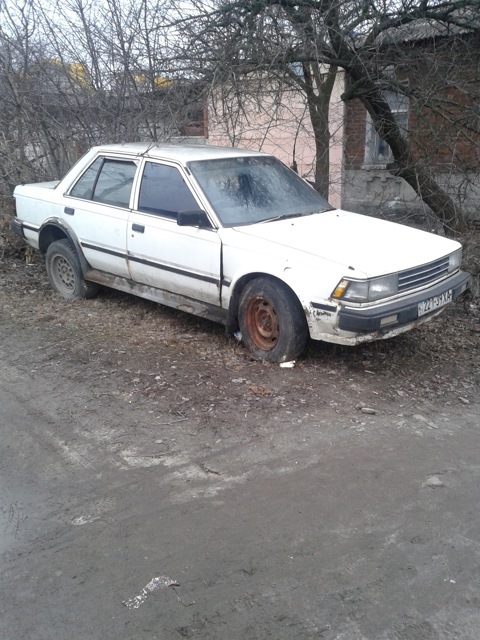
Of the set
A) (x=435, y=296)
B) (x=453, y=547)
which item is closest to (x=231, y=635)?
(x=453, y=547)

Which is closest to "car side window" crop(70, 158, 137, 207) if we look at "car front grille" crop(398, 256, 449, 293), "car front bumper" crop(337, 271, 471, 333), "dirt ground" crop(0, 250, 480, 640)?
"dirt ground" crop(0, 250, 480, 640)

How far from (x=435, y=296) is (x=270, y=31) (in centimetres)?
402

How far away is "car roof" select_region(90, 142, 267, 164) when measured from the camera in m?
5.89

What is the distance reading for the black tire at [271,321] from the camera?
4949 millimetres

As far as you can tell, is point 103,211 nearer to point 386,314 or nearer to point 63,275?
point 63,275

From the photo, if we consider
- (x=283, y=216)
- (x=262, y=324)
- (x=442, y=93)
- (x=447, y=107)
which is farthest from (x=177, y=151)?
(x=447, y=107)

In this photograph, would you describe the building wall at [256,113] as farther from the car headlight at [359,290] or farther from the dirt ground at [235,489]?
the car headlight at [359,290]

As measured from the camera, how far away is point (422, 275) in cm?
502

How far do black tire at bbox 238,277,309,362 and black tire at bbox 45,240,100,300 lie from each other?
2.41 m

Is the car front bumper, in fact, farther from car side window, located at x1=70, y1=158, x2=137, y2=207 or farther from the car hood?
car side window, located at x1=70, y1=158, x2=137, y2=207

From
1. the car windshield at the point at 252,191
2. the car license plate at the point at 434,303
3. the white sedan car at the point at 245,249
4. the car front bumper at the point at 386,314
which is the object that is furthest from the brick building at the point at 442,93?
the car front bumper at the point at 386,314

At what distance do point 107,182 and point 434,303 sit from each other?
349 cm

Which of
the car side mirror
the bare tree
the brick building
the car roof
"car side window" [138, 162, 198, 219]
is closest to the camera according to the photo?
the car side mirror

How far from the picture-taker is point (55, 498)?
3547 mm
